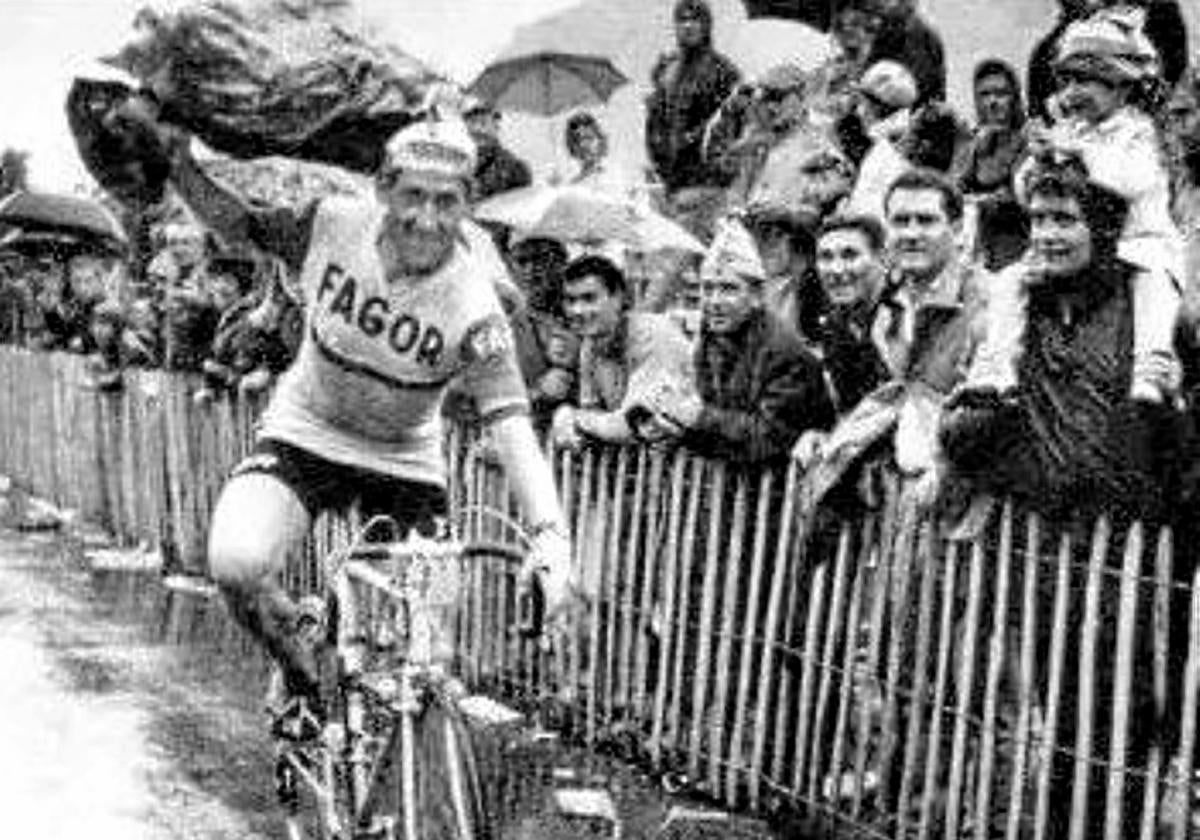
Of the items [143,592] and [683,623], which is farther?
[143,592]

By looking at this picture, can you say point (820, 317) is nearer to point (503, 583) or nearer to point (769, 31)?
point (503, 583)

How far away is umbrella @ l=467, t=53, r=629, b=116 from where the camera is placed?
14938 millimetres

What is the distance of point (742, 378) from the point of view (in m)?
7.23

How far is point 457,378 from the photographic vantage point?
5914mm

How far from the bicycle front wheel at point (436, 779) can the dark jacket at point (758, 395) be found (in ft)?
8.73

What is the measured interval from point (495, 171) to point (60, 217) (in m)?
7.06

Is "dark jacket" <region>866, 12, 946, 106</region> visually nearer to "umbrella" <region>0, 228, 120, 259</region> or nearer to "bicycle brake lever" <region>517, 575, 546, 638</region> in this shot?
"bicycle brake lever" <region>517, 575, 546, 638</region>

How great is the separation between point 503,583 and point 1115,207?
429cm

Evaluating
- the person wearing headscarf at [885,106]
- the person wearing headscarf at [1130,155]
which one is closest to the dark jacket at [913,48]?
the person wearing headscarf at [885,106]

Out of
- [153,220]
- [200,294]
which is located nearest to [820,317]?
[200,294]

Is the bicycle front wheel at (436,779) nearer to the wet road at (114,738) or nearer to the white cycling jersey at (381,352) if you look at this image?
the white cycling jersey at (381,352)

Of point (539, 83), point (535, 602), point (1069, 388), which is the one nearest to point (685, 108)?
point (539, 83)

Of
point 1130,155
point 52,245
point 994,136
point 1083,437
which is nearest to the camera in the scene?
point 1083,437

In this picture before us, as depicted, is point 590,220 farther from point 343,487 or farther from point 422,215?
point 422,215
